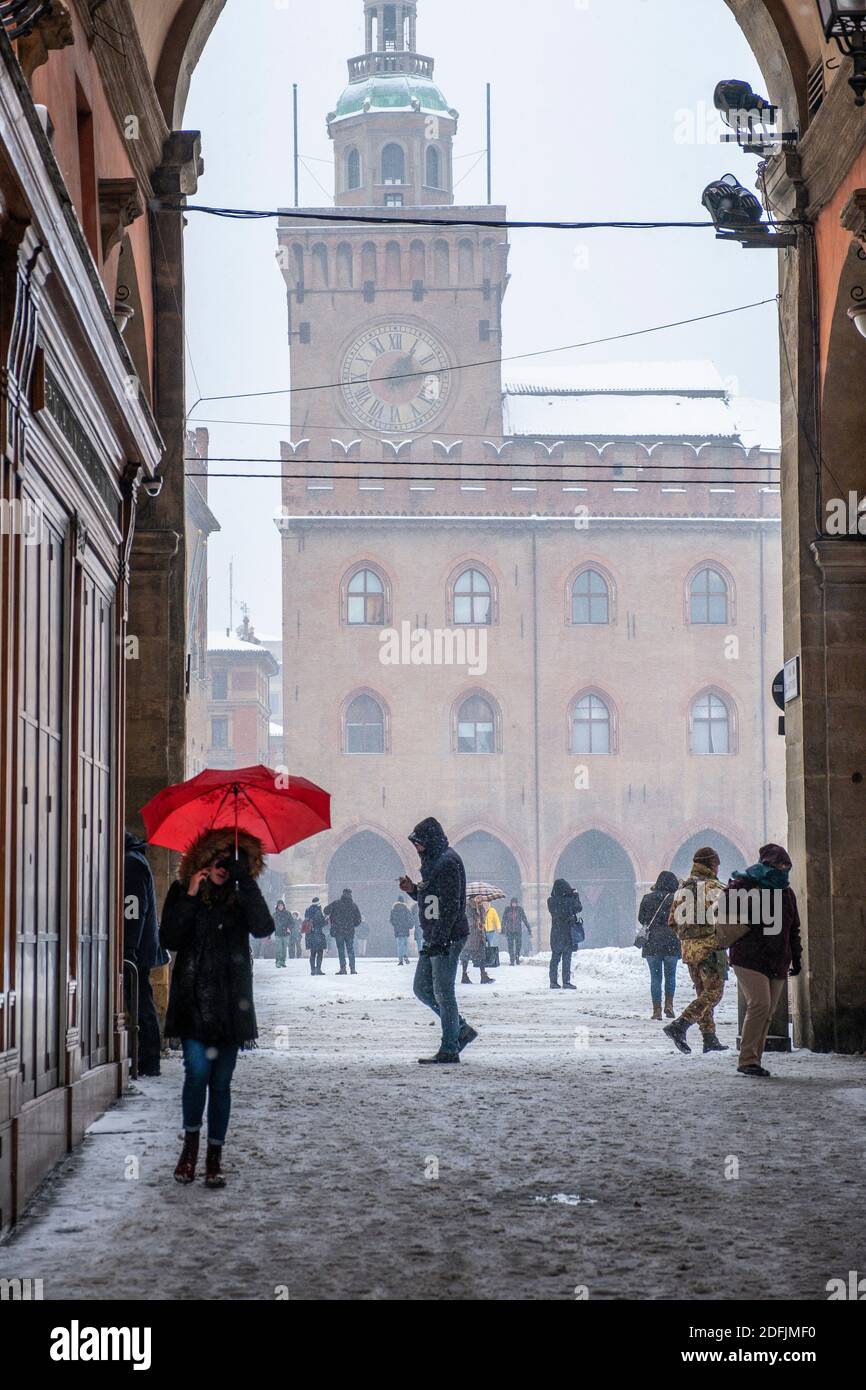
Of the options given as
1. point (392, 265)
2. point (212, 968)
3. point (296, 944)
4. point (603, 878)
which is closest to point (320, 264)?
point (392, 265)

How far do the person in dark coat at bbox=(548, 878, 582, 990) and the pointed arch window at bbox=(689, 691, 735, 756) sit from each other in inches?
770

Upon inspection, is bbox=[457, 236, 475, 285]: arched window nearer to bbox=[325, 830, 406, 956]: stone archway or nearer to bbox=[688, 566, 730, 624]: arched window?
bbox=[688, 566, 730, 624]: arched window

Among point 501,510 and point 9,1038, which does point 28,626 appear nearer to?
point 9,1038

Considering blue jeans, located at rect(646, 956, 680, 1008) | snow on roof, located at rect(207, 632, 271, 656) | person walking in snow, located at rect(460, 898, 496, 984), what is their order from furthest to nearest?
snow on roof, located at rect(207, 632, 271, 656)
person walking in snow, located at rect(460, 898, 496, 984)
blue jeans, located at rect(646, 956, 680, 1008)

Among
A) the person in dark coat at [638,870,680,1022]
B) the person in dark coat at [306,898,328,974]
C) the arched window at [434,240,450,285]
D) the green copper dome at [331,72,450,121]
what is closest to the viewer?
the person in dark coat at [638,870,680,1022]

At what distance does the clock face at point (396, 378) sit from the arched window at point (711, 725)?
1059 cm

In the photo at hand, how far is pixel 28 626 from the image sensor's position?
23.7ft

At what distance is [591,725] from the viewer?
43.7 m

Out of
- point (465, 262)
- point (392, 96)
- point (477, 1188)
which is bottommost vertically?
point (477, 1188)

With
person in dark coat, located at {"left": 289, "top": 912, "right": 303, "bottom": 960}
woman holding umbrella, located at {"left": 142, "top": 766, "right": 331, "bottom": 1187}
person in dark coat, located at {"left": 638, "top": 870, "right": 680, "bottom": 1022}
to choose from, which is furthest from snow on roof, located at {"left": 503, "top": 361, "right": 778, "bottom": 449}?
woman holding umbrella, located at {"left": 142, "top": 766, "right": 331, "bottom": 1187}

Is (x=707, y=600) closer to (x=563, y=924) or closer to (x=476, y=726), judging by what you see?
(x=476, y=726)

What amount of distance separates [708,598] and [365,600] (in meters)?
8.98

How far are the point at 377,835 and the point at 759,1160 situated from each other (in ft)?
116

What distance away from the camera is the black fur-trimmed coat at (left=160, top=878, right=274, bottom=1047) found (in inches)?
278
